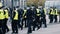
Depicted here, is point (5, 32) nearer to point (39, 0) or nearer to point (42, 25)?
point (42, 25)

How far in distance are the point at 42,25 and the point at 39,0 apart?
13.9 metres

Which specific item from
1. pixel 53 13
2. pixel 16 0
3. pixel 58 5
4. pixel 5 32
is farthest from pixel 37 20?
pixel 58 5

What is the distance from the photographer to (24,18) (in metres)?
16.5

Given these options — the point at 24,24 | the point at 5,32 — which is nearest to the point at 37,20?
the point at 24,24

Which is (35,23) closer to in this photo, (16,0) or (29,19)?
(29,19)

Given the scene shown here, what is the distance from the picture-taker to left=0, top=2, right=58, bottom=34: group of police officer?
1335 centimetres

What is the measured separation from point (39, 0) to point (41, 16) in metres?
15.2

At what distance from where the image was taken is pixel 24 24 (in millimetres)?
17328

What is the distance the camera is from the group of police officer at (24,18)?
13.3 metres

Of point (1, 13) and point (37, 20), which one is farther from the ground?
point (1, 13)

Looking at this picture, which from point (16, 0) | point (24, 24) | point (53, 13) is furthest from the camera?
point (16, 0)

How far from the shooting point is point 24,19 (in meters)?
16.5

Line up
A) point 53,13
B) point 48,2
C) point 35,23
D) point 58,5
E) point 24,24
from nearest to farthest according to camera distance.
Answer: point 35,23 → point 24,24 → point 53,13 → point 58,5 → point 48,2

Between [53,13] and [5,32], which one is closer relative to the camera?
[5,32]
